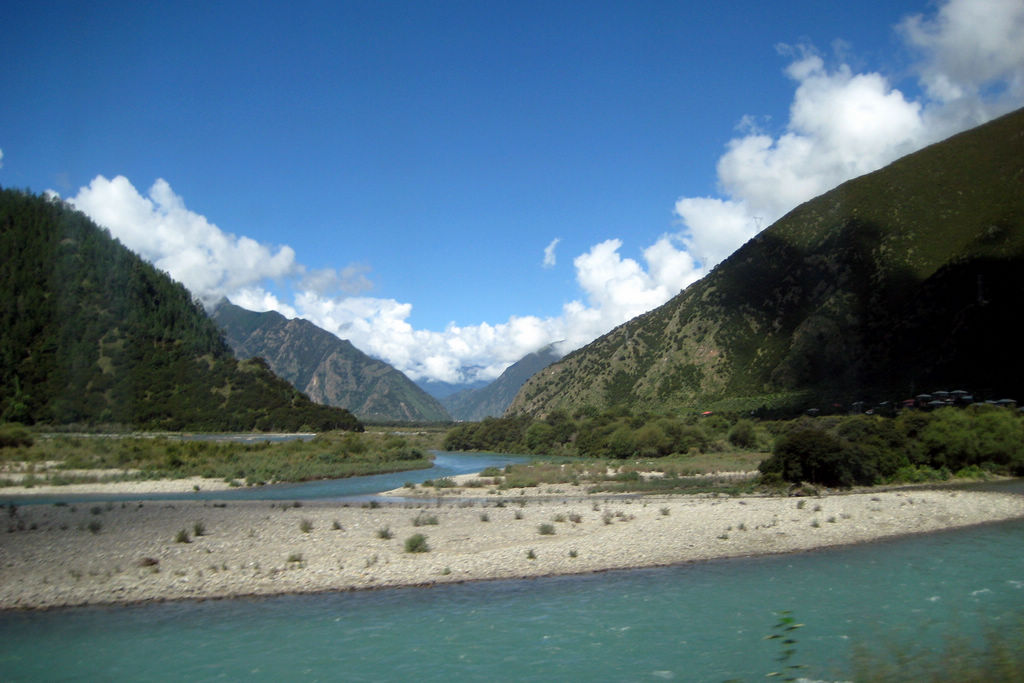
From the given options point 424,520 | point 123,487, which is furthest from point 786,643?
point 123,487

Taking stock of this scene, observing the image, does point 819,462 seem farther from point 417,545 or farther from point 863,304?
point 863,304

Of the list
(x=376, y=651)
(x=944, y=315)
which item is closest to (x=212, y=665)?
(x=376, y=651)

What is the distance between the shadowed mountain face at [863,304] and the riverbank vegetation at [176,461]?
5303cm

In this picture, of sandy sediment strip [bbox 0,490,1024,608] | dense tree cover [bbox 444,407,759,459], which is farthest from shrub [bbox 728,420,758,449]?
sandy sediment strip [bbox 0,490,1024,608]

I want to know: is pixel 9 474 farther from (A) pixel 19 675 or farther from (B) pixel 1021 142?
(B) pixel 1021 142

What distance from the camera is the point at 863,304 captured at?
94875 millimetres

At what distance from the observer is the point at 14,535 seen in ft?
75.1

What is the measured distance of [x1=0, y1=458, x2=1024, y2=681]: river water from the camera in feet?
41.6

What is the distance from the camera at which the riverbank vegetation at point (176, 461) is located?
51.6 meters

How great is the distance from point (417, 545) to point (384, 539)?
6.24 ft

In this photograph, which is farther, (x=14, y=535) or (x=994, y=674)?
(x=14, y=535)

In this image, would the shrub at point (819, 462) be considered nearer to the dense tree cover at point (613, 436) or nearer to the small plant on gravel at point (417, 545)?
the small plant on gravel at point (417, 545)

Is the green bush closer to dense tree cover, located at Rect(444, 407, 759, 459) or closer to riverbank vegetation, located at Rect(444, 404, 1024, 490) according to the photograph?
riverbank vegetation, located at Rect(444, 404, 1024, 490)

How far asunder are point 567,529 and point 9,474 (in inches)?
1778
